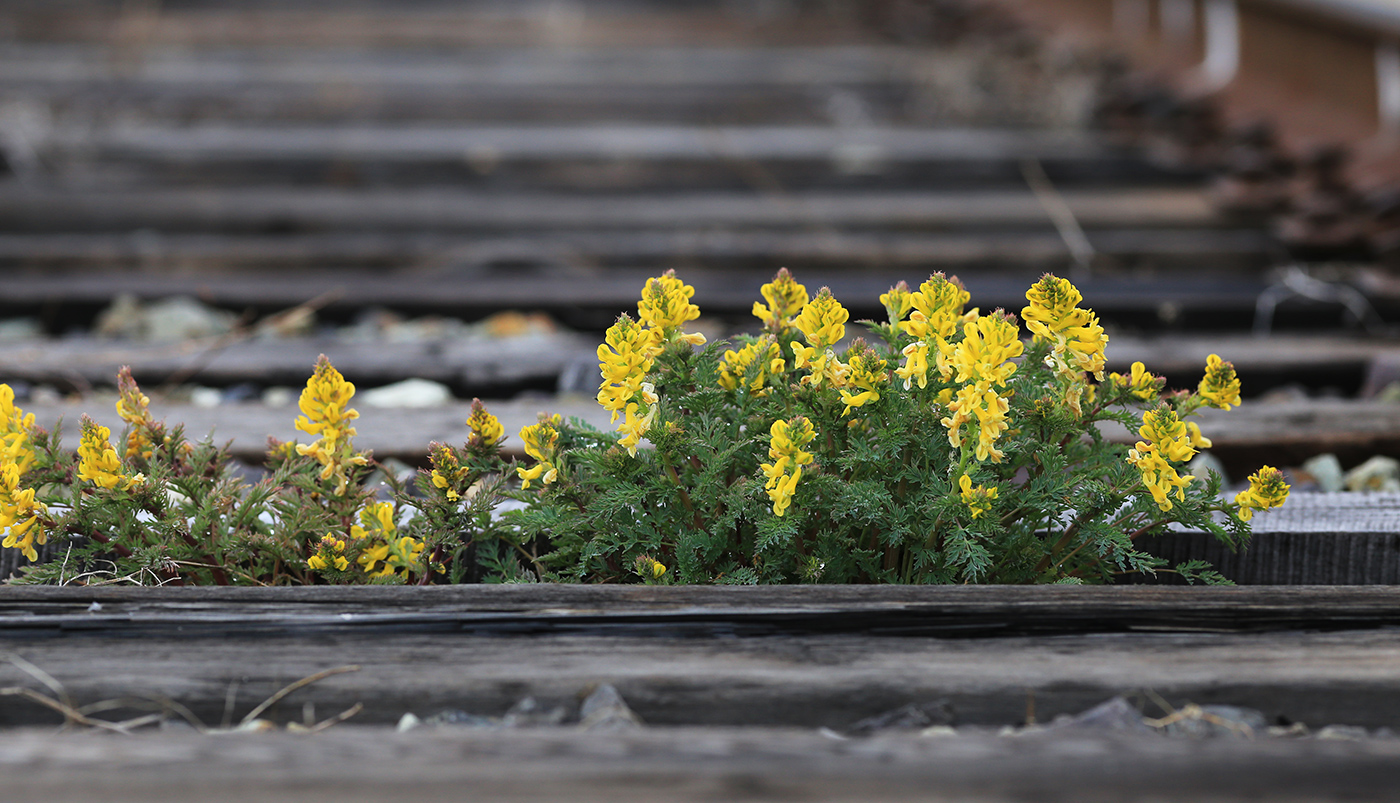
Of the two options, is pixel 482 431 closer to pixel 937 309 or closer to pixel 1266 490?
pixel 937 309

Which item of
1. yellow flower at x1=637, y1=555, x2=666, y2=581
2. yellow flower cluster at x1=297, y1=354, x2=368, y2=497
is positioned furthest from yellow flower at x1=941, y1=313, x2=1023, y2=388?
yellow flower cluster at x1=297, y1=354, x2=368, y2=497

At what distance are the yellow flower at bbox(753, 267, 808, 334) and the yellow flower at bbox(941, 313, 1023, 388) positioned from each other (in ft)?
0.93

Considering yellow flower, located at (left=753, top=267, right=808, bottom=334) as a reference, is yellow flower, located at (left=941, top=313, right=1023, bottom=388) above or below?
below

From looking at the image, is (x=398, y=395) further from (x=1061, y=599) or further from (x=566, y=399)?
(x=1061, y=599)

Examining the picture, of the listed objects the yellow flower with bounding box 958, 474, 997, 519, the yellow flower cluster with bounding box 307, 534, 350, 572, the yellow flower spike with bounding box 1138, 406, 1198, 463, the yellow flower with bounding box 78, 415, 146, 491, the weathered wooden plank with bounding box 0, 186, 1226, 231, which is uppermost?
the weathered wooden plank with bounding box 0, 186, 1226, 231

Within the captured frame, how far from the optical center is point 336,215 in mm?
4188

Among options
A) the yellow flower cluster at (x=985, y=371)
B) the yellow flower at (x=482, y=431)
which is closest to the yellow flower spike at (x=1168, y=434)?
the yellow flower cluster at (x=985, y=371)

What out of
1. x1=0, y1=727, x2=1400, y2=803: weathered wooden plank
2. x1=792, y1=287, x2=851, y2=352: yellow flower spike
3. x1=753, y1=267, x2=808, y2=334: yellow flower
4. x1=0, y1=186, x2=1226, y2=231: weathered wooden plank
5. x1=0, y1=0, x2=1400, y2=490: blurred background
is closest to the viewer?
x1=0, y1=727, x2=1400, y2=803: weathered wooden plank

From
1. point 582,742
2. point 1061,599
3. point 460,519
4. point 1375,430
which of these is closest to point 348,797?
point 582,742

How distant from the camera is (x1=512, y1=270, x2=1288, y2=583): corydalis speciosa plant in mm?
1467

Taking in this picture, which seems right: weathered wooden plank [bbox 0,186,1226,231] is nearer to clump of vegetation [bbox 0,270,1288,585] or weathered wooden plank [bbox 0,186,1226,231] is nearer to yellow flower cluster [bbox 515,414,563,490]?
clump of vegetation [bbox 0,270,1288,585]

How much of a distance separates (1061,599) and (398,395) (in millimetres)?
1849

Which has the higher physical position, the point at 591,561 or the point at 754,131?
the point at 754,131

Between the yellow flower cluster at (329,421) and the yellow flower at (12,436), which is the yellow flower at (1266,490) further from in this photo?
the yellow flower at (12,436)
